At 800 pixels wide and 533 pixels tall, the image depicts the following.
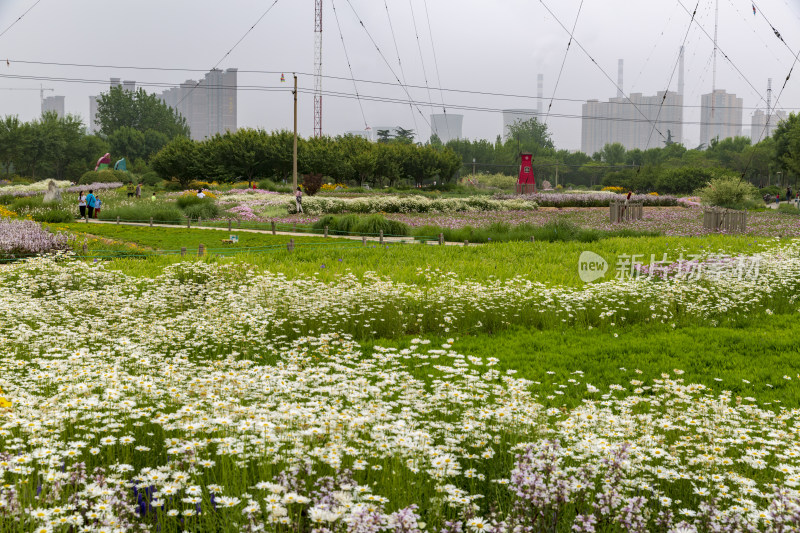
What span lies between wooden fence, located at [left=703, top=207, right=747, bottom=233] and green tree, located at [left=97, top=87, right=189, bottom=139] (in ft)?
351

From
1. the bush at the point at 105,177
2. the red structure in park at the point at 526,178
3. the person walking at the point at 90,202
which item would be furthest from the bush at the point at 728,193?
the bush at the point at 105,177

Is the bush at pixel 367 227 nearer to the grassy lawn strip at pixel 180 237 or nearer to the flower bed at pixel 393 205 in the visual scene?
the grassy lawn strip at pixel 180 237

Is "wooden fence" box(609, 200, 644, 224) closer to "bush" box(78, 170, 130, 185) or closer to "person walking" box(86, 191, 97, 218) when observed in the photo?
"person walking" box(86, 191, 97, 218)

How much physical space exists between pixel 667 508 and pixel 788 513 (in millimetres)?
744

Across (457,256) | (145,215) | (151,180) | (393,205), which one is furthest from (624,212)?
(151,180)

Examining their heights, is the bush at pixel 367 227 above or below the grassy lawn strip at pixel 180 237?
above

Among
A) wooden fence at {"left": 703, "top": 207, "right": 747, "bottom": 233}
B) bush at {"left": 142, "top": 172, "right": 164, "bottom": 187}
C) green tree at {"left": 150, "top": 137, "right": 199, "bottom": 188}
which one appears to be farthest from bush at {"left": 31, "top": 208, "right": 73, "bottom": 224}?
bush at {"left": 142, "top": 172, "right": 164, "bottom": 187}

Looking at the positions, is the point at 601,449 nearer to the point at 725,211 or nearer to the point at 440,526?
the point at 440,526

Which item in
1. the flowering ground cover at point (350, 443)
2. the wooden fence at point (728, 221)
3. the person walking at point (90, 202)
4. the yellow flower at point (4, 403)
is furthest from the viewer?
the person walking at point (90, 202)

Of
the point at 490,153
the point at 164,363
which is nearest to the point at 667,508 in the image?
the point at 164,363

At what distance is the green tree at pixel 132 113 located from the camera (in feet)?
379

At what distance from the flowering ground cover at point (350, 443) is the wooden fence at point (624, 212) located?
2186 cm

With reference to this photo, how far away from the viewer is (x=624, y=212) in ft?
103

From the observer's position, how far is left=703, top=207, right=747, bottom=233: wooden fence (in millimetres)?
25031
